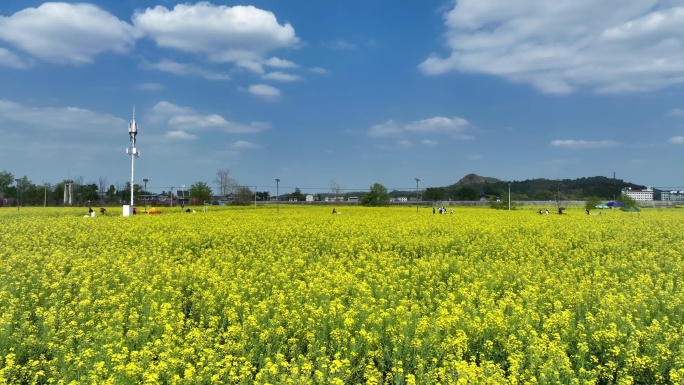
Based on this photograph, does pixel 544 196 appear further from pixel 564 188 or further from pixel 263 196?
pixel 263 196

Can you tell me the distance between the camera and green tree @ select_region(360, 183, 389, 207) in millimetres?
68062

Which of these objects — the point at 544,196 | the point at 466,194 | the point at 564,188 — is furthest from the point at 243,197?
the point at 564,188

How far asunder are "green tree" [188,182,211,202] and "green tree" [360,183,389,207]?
23.8 m

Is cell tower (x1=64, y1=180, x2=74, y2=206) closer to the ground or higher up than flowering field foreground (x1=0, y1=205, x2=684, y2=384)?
higher up

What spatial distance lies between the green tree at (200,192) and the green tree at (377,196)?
23.8m

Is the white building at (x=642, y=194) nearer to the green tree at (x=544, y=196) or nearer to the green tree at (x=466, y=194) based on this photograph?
the green tree at (x=544, y=196)

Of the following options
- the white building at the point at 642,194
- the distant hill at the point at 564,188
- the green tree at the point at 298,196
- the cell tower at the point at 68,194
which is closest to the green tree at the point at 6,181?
the cell tower at the point at 68,194

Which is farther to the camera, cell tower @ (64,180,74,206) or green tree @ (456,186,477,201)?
green tree @ (456,186,477,201)

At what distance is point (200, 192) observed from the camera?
71.2 meters


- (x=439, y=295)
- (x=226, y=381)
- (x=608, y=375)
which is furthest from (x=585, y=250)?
(x=226, y=381)

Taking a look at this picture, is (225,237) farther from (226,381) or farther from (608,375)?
(608,375)

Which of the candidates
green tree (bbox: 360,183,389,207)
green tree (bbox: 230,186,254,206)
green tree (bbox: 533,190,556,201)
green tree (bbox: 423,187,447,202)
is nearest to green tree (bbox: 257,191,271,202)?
green tree (bbox: 230,186,254,206)

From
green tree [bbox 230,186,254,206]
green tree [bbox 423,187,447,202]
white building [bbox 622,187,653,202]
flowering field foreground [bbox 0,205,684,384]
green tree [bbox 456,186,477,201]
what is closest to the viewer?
flowering field foreground [bbox 0,205,684,384]

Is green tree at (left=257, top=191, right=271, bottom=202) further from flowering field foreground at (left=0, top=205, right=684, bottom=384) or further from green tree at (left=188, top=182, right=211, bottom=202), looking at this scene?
flowering field foreground at (left=0, top=205, right=684, bottom=384)
